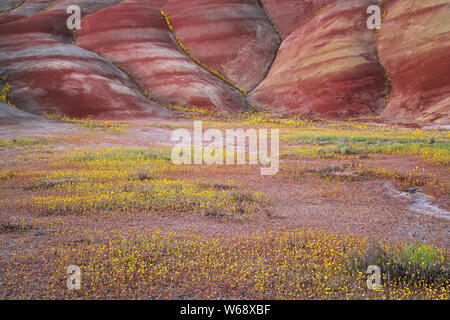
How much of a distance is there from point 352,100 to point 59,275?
4427 centimetres

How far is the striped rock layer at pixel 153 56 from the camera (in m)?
47.0

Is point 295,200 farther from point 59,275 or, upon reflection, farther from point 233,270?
point 59,275

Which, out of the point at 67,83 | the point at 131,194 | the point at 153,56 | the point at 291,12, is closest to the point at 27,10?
the point at 153,56

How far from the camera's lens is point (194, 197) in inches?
360

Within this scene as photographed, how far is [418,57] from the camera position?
136ft

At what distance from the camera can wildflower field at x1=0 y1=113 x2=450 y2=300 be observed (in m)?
4.52

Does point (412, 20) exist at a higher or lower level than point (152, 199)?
higher

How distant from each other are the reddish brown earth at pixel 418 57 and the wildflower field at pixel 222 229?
26.4m

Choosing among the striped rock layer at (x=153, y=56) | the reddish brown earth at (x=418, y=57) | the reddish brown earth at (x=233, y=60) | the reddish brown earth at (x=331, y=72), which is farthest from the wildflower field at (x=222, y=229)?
the striped rock layer at (x=153, y=56)

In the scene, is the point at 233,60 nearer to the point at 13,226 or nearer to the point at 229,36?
the point at 229,36

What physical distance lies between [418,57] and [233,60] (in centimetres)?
2954

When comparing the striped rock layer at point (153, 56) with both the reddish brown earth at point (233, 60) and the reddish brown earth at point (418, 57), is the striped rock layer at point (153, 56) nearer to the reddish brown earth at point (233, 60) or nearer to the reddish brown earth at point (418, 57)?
the reddish brown earth at point (233, 60)

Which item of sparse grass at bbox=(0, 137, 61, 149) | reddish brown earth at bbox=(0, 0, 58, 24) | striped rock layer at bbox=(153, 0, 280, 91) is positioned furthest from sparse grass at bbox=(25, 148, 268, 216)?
reddish brown earth at bbox=(0, 0, 58, 24)

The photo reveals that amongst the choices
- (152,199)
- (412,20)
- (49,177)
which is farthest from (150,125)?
(412,20)
